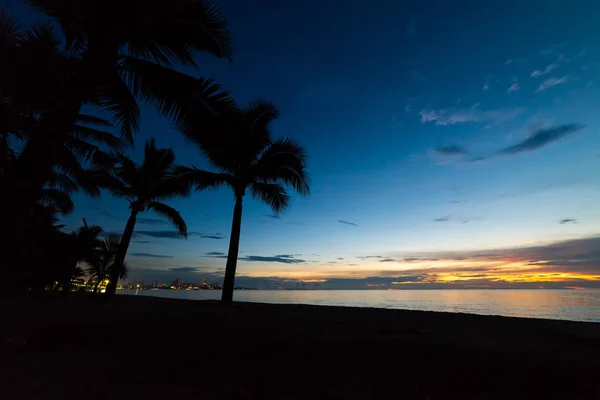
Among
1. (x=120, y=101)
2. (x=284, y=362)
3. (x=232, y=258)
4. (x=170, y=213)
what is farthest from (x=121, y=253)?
(x=284, y=362)

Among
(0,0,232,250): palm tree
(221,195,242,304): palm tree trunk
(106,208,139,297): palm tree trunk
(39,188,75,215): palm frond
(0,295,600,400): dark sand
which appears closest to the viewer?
(0,295,600,400): dark sand

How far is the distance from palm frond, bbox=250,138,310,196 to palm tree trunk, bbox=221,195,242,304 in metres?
1.80

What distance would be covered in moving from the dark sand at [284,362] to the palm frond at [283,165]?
8603 millimetres

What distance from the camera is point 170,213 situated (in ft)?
58.0

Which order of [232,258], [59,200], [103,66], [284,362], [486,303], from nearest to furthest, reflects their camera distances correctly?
[284,362], [103,66], [232,258], [59,200], [486,303]

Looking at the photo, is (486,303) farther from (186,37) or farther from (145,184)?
(186,37)

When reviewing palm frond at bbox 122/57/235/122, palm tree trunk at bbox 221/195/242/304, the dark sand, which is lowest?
the dark sand

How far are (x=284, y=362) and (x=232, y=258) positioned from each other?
912cm

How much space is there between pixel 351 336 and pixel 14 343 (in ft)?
16.5

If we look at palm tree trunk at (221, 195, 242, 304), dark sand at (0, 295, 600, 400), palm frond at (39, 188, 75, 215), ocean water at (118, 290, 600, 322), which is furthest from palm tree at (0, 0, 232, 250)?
ocean water at (118, 290, 600, 322)

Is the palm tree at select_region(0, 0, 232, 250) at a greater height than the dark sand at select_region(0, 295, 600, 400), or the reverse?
the palm tree at select_region(0, 0, 232, 250)

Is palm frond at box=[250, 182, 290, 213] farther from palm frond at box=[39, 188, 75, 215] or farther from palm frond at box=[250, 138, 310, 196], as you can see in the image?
palm frond at box=[39, 188, 75, 215]

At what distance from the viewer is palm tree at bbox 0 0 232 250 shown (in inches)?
192

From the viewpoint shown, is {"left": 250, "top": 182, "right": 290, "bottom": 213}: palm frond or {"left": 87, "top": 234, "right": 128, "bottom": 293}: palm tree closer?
{"left": 250, "top": 182, "right": 290, "bottom": 213}: palm frond
